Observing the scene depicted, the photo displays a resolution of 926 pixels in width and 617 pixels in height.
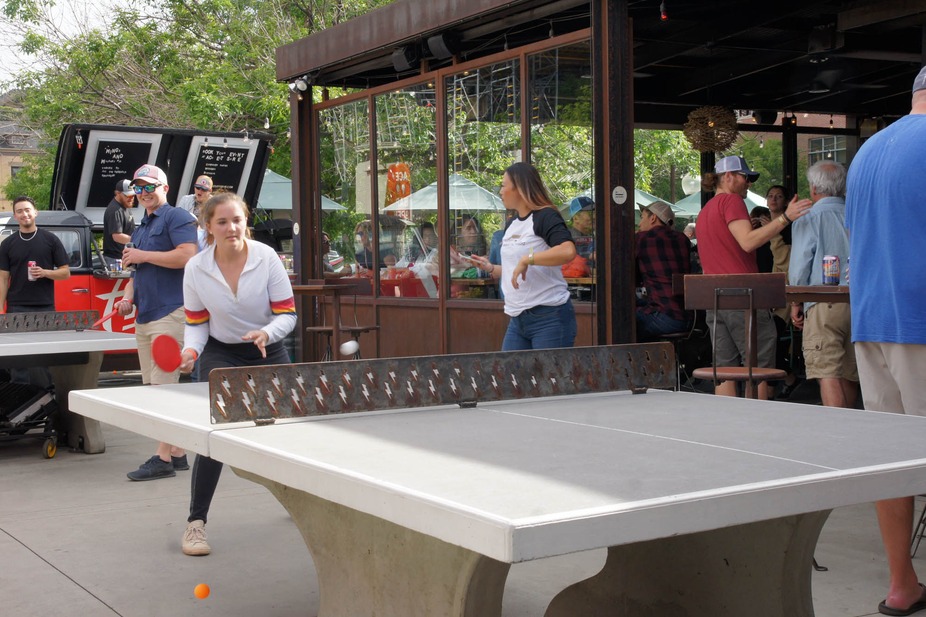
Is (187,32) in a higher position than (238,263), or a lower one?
higher

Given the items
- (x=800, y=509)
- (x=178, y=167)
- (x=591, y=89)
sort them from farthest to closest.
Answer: (x=178, y=167), (x=591, y=89), (x=800, y=509)

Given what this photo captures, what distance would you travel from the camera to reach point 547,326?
648 cm

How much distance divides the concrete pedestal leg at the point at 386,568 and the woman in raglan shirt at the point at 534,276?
2842 millimetres

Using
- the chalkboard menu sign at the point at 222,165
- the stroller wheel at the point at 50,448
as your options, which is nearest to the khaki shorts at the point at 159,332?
the stroller wheel at the point at 50,448

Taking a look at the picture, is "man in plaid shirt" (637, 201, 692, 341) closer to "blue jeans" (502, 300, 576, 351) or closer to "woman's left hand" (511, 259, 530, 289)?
"blue jeans" (502, 300, 576, 351)

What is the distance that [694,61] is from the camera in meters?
12.4

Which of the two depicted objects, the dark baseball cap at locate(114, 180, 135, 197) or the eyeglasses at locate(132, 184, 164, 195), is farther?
the dark baseball cap at locate(114, 180, 135, 197)

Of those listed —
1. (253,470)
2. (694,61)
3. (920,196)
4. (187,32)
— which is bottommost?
(253,470)

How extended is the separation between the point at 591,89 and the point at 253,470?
18.8 feet

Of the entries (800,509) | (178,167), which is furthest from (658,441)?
(178,167)

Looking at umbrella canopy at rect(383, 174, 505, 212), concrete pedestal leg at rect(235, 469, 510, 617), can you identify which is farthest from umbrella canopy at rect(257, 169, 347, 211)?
concrete pedestal leg at rect(235, 469, 510, 617)

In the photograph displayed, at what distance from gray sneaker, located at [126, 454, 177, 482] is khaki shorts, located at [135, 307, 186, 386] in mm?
581

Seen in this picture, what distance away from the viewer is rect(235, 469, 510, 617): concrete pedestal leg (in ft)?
10.2

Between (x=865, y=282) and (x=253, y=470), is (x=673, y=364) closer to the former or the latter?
(x=865, y=282)
